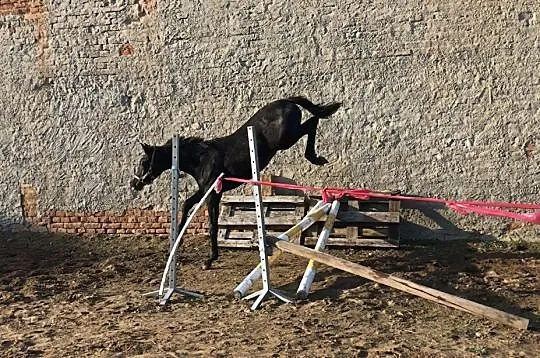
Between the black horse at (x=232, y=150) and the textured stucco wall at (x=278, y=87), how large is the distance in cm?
144

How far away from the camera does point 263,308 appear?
5.56 meters

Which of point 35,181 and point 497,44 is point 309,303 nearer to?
point 497,44

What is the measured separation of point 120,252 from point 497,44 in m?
5.18

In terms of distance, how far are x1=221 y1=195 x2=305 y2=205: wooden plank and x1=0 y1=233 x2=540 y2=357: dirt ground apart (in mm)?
667

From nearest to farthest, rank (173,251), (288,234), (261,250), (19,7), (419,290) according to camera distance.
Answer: (419,290), (261,250), (173,251), (288,234), (19,7)

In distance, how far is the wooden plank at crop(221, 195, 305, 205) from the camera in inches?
316

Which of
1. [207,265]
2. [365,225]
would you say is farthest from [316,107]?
[207,265]

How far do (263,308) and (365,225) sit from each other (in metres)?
2.61

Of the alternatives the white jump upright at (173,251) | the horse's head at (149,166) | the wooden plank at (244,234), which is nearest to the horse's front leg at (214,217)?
the horse's head at (149,166)

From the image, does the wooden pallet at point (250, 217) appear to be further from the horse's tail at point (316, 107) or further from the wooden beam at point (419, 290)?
the wooden beam at point (419, 290)

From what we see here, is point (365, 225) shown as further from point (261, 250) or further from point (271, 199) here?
point (261, 250)

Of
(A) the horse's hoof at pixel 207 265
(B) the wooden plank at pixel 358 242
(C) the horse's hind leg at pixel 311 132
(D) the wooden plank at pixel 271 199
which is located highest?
(C) the horse's hind leg at pixel 311 132

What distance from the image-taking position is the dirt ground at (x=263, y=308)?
4.63m

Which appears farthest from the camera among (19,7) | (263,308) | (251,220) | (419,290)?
(19,7)
